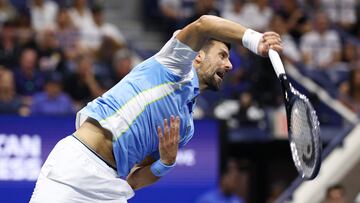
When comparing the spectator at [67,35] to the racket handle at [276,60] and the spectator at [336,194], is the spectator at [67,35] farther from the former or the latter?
the racket handle at [276,60]

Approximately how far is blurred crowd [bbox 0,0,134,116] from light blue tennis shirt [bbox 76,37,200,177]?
5.37 meters

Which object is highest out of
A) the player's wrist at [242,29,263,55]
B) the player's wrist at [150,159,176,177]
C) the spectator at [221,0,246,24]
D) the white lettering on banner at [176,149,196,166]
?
the player's wrist at [242,29,263,55]

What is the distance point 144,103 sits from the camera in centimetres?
645

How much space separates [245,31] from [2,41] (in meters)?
8.46

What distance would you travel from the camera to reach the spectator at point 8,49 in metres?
13.6

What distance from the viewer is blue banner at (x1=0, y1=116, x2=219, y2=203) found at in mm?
11398

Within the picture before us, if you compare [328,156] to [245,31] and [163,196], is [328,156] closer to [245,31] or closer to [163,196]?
[163,196]

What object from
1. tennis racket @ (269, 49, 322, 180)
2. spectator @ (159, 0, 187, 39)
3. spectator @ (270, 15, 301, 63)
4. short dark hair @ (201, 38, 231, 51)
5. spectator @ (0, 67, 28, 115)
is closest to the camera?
tennis racket @ (269, 49, 322, 180)

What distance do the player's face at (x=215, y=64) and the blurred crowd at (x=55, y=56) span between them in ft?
17.8

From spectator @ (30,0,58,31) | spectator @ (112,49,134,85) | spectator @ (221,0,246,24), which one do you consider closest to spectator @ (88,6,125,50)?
spectator @ (30,0,58,31)

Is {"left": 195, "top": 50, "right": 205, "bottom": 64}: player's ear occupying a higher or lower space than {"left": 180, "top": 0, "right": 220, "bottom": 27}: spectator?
higher

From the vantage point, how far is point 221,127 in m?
12.3

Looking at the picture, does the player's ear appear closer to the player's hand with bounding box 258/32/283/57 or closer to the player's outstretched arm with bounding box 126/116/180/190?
the player's outstretched arm with bounding box 126/116/180/190

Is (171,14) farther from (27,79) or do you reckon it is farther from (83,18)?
(27,79)
